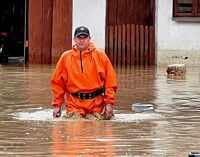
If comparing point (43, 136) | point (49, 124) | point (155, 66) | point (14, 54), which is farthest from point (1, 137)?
point (14, 54)

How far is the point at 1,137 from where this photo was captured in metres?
8.59

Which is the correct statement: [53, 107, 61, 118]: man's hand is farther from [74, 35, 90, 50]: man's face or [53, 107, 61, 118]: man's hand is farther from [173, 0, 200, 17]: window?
[173, 0, 200, 17]: window

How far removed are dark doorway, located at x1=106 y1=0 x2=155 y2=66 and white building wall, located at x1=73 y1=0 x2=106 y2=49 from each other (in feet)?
0.67

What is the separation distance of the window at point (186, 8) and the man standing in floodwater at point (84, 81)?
16.6m

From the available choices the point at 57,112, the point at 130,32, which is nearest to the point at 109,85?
the point at 57,112

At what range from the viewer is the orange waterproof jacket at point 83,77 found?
10.2 metres

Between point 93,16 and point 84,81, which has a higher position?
point 93,16

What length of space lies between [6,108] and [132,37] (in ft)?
49.5

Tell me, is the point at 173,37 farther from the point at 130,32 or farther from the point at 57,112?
the point at 57,112

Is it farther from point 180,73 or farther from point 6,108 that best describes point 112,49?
point 6,108

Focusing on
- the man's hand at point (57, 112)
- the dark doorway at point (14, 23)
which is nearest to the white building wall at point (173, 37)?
the dark doorway at point (14, 23)

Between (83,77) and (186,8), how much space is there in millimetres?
16926

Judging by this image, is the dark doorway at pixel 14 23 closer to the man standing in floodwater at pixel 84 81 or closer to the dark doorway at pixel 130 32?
the dark doorway at pixel 130 32

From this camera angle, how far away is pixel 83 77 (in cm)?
1029
